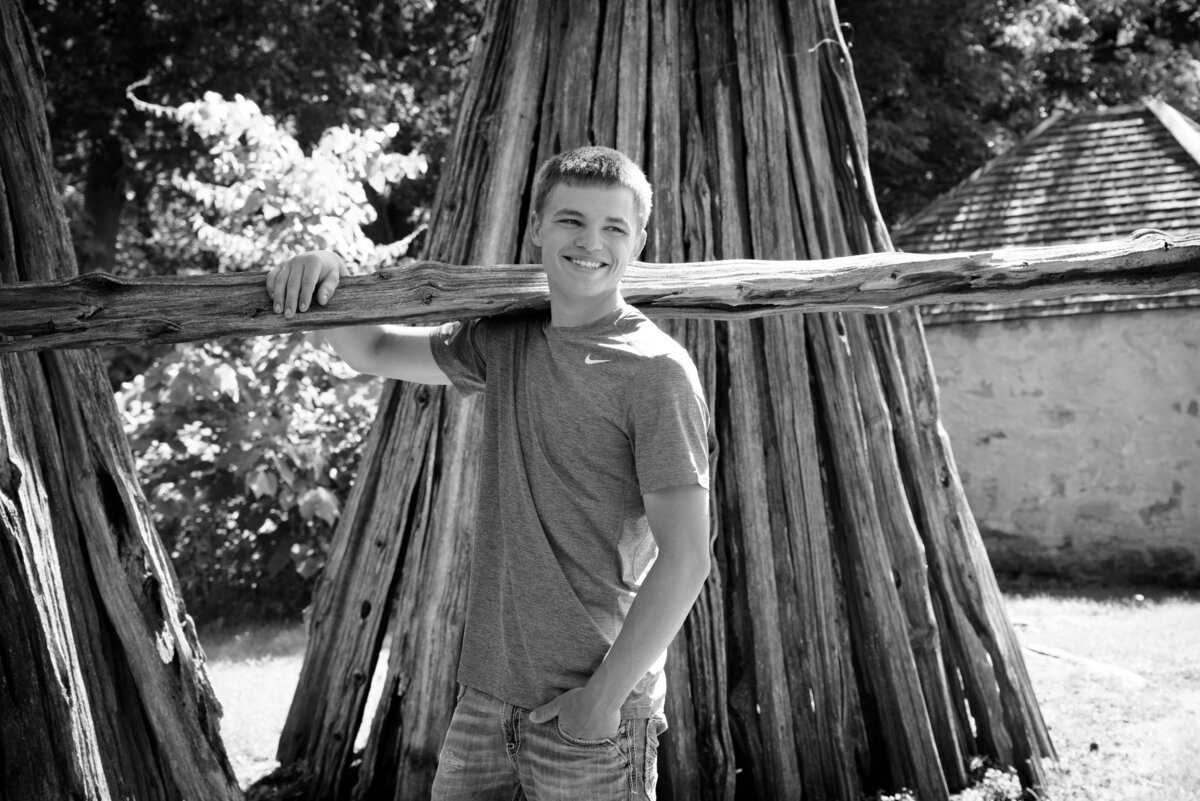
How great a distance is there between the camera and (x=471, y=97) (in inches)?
188

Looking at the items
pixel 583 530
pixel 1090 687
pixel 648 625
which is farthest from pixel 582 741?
pixel 1090 687

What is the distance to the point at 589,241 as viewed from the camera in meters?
2.46

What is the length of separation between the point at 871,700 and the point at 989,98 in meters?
13.2

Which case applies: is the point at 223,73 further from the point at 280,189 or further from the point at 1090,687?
the point at 1090,687

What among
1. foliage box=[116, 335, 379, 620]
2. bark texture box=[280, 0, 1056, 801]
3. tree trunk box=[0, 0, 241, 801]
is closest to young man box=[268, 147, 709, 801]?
tree trunk box=[0, 0, 241, 801]

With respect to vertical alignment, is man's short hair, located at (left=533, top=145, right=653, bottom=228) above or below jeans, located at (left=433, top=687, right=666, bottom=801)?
above

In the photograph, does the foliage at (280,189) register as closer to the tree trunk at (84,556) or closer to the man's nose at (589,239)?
the tree trunk at (84,556)

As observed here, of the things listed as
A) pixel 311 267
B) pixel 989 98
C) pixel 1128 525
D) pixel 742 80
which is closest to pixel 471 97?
pixel 742 80

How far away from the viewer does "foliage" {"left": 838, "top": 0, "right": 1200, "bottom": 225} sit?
15.2 m

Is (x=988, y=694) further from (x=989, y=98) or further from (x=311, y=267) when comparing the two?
(x=989, y=98)

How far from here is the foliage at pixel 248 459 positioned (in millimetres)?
7828

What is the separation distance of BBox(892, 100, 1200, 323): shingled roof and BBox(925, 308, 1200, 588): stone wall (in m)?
0.28

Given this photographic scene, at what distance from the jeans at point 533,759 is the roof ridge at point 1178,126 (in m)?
10.1

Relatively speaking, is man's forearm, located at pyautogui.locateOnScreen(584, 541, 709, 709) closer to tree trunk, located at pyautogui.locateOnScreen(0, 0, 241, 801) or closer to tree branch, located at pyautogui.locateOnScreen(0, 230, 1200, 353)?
tree branch, located at pyautogui.locateOnScreen(0, 230, 1200, 353)
